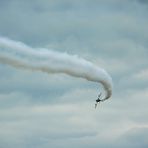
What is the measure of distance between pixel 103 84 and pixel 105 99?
7.66 metres

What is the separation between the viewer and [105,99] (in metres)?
169

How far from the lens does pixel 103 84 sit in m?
162
